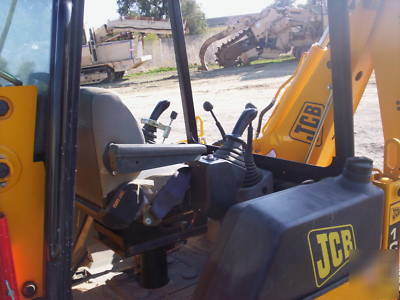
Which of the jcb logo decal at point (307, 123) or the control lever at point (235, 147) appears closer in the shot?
the control lever at point (235, 147)

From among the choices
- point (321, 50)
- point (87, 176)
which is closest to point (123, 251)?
point (87, 176)

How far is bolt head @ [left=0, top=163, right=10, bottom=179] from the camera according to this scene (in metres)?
1.30

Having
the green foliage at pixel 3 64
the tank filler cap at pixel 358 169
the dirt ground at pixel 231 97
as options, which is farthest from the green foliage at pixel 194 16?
the tank filler cap at pixel 358 169

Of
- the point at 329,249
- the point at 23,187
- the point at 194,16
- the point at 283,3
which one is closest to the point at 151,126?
the point at 23,187

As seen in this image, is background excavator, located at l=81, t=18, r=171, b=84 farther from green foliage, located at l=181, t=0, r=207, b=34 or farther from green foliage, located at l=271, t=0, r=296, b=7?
green foliage, located at l=181, t=0, r=207, b=34

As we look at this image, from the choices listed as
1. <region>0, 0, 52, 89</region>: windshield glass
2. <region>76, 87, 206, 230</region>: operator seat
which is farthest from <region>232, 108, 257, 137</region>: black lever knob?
<region>0, 0, 52, 89</region>: windshield glass

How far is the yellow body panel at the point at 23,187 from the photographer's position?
132 cm

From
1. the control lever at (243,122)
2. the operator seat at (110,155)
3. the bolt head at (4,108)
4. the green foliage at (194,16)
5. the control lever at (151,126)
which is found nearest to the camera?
the bolt head at (4,108)

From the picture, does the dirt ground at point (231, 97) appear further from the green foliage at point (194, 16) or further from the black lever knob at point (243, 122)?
the green foliage at point (194, 16)

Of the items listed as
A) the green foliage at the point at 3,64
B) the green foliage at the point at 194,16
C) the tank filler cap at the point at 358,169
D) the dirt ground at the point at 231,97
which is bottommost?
the dirt ground at the point at 231,97

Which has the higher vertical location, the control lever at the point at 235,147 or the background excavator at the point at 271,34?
the background excavator at the point at 271,34

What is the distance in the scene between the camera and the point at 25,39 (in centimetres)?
155

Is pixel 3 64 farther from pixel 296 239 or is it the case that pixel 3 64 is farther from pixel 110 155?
pixel 296 239

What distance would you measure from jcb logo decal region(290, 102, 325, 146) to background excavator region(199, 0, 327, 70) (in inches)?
764
